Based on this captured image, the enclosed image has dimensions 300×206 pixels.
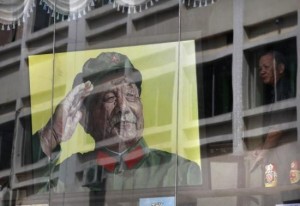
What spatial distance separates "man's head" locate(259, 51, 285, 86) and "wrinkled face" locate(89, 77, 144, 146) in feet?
4.68

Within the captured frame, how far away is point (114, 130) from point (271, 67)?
6.22 feet

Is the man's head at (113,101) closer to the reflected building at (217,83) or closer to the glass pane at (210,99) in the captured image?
the reflected building at (217,83)

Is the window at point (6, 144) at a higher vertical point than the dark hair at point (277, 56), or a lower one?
lower

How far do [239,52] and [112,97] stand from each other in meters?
1.57

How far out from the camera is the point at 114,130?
800cm

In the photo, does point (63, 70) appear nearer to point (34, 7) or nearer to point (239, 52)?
point (34, 7)

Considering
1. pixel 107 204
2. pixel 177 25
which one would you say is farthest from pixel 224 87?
pixel 107 204

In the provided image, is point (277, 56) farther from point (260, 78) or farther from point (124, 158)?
point (124, 158)

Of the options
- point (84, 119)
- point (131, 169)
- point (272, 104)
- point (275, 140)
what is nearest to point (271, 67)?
point (272, 104)

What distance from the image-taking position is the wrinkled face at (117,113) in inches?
310

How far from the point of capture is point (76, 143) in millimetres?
8203

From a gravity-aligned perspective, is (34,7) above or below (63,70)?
above

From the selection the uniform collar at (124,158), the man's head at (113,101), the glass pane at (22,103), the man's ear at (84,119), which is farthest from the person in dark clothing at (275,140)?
the glass pane at (22,103)

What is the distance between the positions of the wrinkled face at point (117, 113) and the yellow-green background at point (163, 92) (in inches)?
4.2
